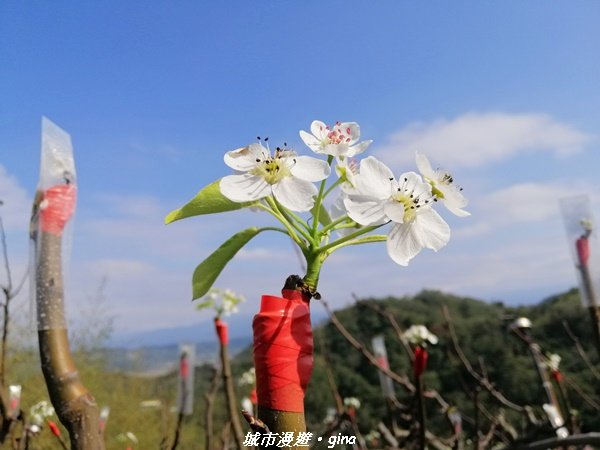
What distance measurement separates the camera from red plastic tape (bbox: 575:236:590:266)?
1.07 m

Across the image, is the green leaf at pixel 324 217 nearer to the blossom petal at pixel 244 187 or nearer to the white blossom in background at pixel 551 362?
the blossom petal at pixel 244 187

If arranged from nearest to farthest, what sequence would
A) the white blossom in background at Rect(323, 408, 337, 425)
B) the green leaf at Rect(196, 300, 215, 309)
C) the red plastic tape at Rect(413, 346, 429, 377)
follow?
1. the red plastic tape at Rect(413, 346, 429, 377)
2. the green leaf at Rect(196, 300, 215, 309)
3. the white blossom in background at Rect(323, 408, 337, 425)

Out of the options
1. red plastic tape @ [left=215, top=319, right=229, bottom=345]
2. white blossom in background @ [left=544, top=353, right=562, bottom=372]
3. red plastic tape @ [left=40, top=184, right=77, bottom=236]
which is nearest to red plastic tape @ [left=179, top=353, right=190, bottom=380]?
red plastic tape @ [left=215, top=319, right=229, bottom=345]

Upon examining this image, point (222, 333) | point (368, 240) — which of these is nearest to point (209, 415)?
point (222, 333)

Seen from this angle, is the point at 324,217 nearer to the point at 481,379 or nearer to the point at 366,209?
the point at 366,209

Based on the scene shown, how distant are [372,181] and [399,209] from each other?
32mm

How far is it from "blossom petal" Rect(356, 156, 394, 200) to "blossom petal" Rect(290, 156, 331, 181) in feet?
0.09

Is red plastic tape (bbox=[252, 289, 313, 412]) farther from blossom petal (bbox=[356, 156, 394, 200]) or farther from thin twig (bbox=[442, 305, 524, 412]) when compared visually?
thin twig (bbox=[442, 305, 524, 412])

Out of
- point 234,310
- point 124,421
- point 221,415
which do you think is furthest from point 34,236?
point 221,415

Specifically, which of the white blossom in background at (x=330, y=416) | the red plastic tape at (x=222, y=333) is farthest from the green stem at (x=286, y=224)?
the white blossom in background at (x=330, y=416)

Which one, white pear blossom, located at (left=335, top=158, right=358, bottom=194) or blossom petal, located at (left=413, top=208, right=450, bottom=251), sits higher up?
white pear blossom, located at (left=335, top=158, right=358, bottom=194)

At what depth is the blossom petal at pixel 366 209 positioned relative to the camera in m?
0.38

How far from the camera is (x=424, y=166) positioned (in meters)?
0.43

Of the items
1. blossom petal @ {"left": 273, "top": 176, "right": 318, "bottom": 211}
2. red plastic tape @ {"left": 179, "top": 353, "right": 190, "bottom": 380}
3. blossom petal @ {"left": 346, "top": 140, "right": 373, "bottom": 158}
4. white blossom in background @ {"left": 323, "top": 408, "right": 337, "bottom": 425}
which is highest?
blossom petal @ {"left": 346, "top": 140, "right": 373, "bottom": 158}
